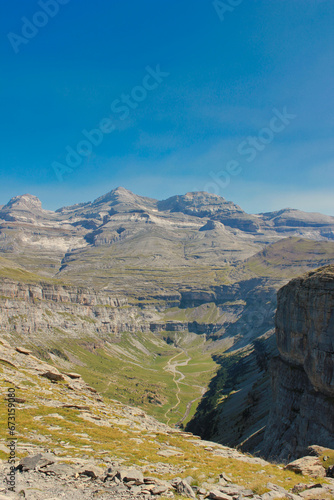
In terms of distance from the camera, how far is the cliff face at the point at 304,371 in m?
54.0

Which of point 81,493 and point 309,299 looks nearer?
point 81,493

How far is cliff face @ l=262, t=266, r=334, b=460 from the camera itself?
54.0 metres

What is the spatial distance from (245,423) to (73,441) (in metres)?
89.7

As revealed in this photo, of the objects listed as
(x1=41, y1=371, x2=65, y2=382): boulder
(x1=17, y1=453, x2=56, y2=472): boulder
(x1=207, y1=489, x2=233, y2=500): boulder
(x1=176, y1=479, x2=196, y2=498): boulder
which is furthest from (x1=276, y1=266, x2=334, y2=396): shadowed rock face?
(x1=17, y1=453, x2=56, y2=472): boulder

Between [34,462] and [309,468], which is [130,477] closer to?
[34,462]

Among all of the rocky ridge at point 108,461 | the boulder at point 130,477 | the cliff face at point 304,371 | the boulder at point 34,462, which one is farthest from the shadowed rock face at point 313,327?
the boulder at point 34,462

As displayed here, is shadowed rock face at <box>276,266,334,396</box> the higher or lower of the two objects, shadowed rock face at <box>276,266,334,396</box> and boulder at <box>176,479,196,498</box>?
the higher

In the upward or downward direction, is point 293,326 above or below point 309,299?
below

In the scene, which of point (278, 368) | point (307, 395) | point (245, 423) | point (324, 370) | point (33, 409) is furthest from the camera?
point (245, 423)

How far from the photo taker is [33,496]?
17.0 metres

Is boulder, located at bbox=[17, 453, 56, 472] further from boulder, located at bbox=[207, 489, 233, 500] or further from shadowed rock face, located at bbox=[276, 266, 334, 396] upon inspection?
shadowed rock face, located at bbox=[276, 266, 334, 396]

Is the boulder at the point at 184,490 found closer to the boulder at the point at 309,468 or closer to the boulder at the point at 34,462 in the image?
the boulder at the point at 34,462

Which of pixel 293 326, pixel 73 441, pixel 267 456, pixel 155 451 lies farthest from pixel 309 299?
pixel 73 441

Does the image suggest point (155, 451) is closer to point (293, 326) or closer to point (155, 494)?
point (155, 494)
